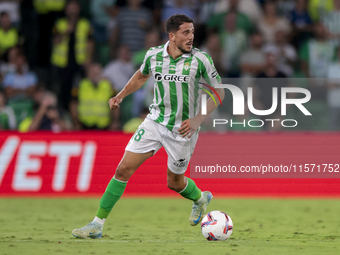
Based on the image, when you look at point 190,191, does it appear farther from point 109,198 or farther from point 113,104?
point 113,104

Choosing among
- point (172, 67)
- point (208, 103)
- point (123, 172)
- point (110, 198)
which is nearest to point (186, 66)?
point (172, 67)

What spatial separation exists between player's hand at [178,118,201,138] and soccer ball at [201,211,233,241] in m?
0.94

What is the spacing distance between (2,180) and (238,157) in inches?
161

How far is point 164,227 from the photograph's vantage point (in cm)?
688

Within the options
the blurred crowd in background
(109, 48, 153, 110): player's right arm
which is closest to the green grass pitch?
(109, 48, 153, 110): player's right arm

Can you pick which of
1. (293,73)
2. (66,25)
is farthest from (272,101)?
(66,25)

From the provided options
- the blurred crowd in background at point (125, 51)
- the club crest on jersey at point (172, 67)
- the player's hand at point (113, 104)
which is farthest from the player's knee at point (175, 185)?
the blurred crowd in background at point (125, 51)

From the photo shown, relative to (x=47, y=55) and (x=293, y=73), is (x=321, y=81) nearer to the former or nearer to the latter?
(x=293, y=73)

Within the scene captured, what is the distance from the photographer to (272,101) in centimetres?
995

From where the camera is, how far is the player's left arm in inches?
233

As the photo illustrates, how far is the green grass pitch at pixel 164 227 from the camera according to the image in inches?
212

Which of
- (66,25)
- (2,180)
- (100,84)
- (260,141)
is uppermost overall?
(66,25)

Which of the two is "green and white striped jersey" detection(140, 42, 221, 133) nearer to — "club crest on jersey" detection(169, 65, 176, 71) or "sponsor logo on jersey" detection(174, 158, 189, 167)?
"club crest on jersey" detection(169, 65, 176, 71)

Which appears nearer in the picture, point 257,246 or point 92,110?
point 257,246
